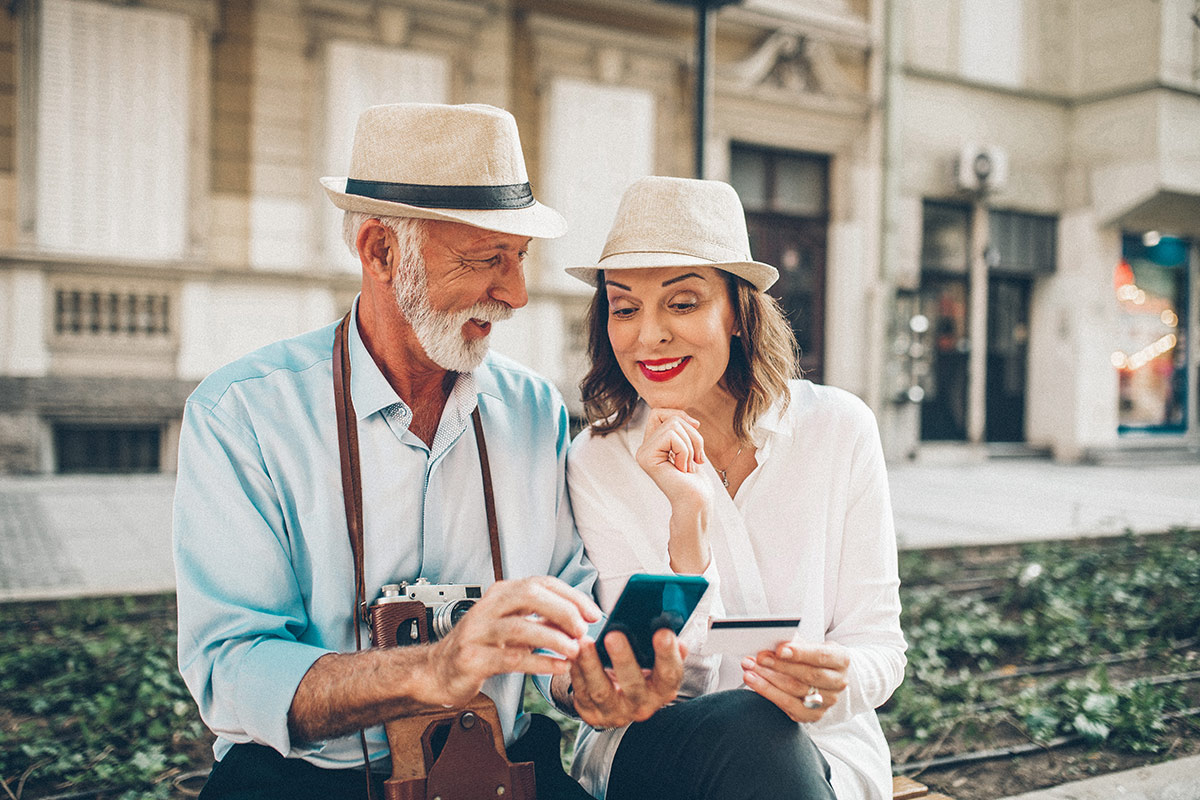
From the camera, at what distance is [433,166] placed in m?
2.08

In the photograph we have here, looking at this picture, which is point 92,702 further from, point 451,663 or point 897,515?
point 897,515

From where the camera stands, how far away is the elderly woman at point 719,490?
6.71 ft

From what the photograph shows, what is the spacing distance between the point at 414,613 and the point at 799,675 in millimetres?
766

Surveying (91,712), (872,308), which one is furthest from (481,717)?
(872,308)

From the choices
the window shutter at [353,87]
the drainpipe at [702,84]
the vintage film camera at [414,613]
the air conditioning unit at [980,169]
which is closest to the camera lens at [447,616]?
the vintage film camera at [414,613]

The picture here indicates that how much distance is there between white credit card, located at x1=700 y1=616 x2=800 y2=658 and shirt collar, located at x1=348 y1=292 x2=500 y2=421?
83cm

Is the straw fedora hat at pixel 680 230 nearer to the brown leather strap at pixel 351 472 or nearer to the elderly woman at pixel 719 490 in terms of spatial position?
the elderly woman at pixel 719 490

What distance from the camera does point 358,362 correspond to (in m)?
2.16

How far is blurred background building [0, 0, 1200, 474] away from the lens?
29.3 ft

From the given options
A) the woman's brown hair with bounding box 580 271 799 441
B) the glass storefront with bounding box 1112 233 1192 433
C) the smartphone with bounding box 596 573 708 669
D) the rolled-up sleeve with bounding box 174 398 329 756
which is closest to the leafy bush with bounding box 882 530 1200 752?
the woman's brown hair with bounding box 580 271 799 441

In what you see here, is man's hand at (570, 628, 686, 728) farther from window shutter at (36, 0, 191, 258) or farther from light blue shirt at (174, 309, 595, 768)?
window shutter at (36, 0, 191, 258)

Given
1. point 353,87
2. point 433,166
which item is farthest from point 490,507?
point 353,87

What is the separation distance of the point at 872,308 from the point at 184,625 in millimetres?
12509

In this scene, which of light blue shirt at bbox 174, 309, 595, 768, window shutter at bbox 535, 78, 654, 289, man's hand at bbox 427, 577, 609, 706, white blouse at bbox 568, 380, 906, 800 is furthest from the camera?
window shutter at bbox 535, 78, 654, 289
